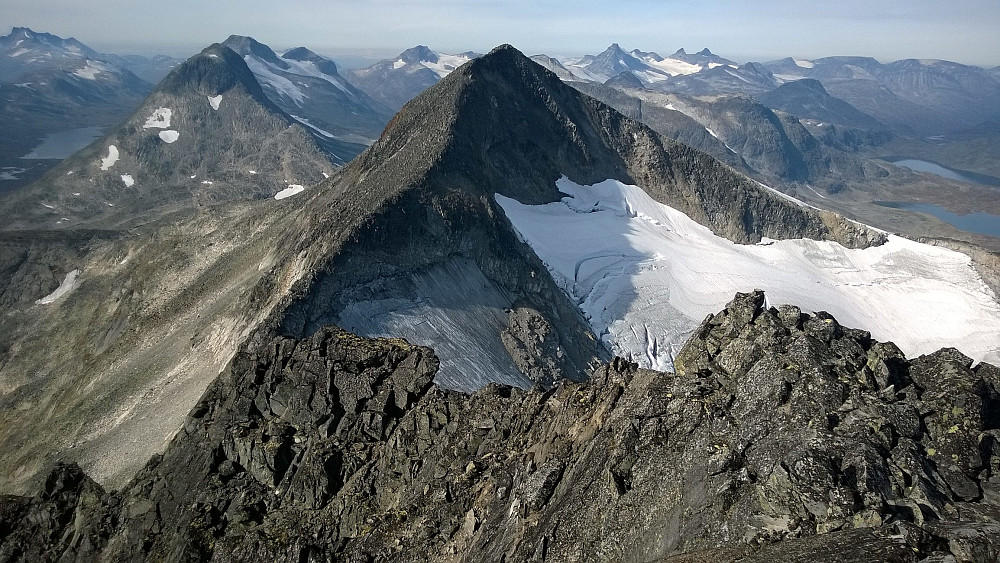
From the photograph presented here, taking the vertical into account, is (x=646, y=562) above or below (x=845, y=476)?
below

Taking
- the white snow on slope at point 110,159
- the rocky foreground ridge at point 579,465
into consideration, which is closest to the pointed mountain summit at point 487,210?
the rocky foreground ridge at point 579,465

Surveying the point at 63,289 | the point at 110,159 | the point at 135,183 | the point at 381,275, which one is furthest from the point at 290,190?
the point at 381,275

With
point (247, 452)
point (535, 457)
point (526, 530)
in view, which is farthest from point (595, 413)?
point (247, 452)

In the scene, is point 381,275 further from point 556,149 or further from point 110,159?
point 110,159

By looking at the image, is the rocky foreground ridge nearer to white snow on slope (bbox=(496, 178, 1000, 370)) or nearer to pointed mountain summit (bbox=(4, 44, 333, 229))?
white snow on slope (bbox=(496, 178, 1000, 370))

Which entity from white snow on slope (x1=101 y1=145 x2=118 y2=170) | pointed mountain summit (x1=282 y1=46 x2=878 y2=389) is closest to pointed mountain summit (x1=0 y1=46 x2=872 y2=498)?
pointed mountain summit (x1=282 y1=46 x2=878 y2=389)

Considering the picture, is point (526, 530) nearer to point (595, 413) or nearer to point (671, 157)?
point (595, 413)
